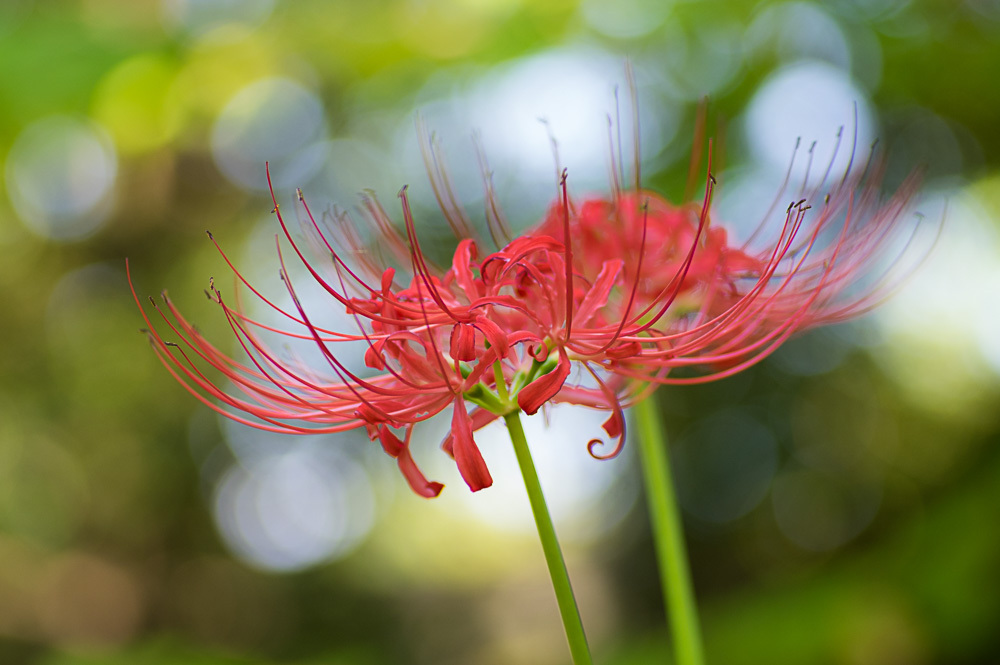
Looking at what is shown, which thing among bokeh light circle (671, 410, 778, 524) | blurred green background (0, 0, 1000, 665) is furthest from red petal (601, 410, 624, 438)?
bokeh light circle (671, 410, 778, 524)

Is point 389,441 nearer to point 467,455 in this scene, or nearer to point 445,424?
point 467,455

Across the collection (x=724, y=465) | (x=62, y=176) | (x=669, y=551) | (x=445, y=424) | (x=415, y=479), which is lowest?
(x=724, y=465)

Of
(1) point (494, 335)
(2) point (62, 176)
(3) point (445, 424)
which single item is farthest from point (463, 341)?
(2) point (62, 176)

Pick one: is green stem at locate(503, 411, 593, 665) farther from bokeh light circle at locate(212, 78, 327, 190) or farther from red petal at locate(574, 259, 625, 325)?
bokeh light circle at locate(212, 78, 327, 190)

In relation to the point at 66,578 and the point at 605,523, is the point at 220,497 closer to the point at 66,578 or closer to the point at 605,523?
the point at 66,578

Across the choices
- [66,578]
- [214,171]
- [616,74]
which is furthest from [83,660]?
[616,74]
